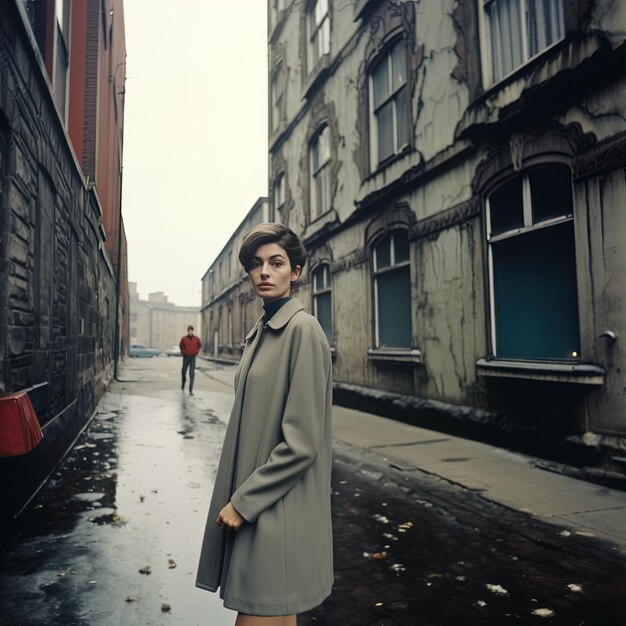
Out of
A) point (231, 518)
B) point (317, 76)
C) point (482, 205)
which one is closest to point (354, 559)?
point (231, 518)

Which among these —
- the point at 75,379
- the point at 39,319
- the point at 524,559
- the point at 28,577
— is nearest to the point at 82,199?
the point at 75,379

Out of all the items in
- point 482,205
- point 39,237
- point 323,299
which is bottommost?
point 39,237

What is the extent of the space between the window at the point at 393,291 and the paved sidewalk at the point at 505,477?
207 cm

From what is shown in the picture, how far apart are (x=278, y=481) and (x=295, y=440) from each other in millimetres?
136

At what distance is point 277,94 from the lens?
59.7 ft

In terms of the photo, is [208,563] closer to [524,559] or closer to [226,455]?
[226,455]

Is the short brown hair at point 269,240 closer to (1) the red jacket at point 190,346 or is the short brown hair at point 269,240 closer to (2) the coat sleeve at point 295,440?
(2) the coat sleeve at point 295,440

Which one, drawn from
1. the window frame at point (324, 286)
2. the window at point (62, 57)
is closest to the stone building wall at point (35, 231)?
the window at point (62, 57)

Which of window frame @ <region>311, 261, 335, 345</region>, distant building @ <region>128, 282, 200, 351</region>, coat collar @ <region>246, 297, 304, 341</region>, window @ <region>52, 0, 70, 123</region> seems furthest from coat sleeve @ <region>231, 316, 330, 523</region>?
distant building @ <region>128, 282, 200, 351</region>

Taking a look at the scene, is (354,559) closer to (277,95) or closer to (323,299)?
(323,299)

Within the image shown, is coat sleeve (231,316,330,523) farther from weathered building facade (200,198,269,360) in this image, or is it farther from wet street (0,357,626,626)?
weathered building facade (200,198,269,360)

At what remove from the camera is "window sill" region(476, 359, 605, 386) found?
5418mm

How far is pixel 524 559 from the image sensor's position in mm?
3379

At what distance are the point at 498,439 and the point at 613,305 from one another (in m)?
2.47
